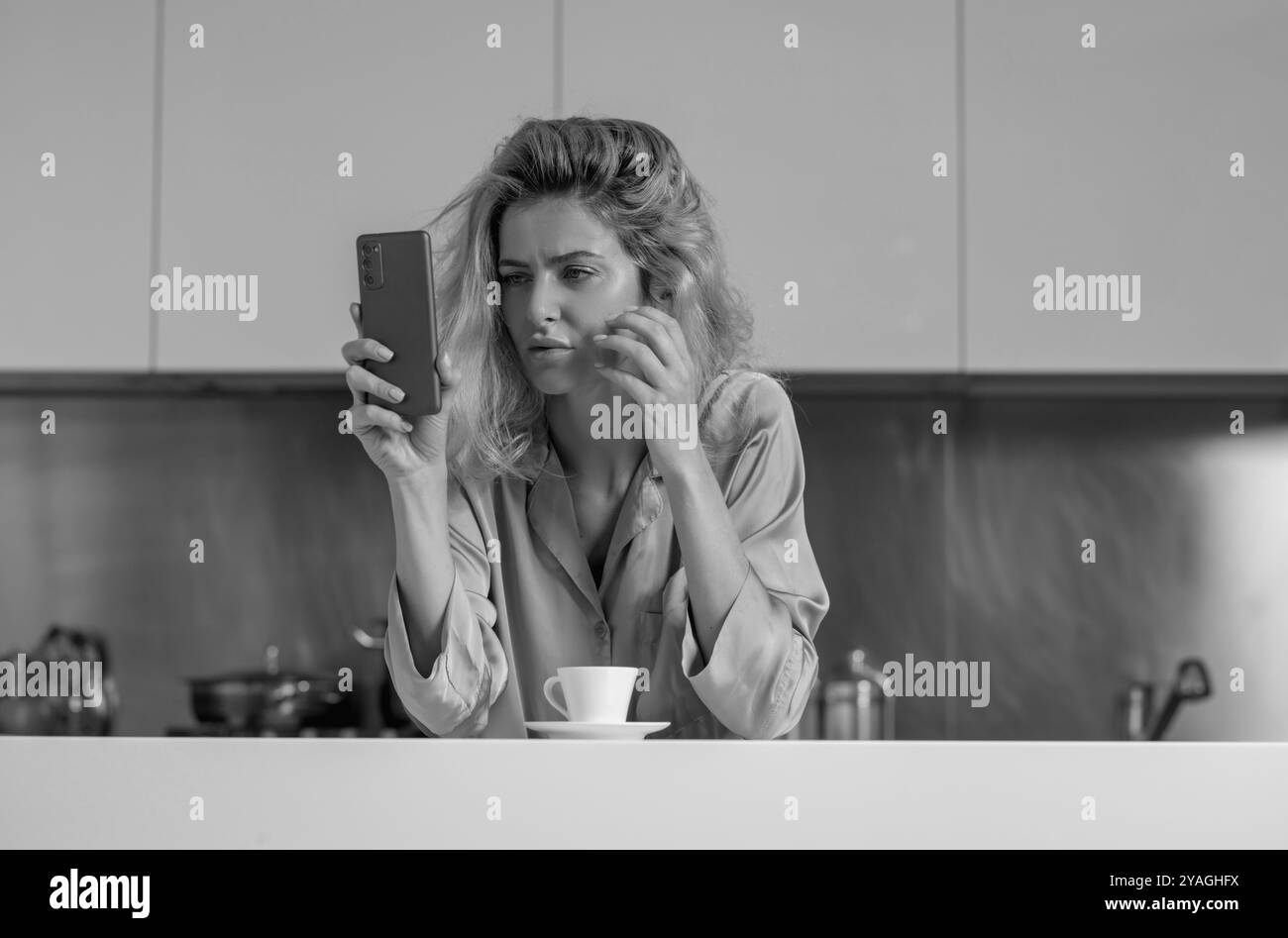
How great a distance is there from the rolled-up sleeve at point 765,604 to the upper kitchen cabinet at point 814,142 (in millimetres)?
838

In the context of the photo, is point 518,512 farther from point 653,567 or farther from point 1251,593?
point 1251,593

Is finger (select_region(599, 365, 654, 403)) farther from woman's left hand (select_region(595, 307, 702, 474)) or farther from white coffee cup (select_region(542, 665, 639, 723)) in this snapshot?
white coffee cup (select_region(542, 665, 639, 723))

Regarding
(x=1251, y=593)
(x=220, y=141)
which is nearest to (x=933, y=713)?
(x=1251, y=593)

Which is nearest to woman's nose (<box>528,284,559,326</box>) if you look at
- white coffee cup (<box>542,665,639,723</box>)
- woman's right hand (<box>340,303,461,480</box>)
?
woman's right hand (<box>340,303,461,480</box>)

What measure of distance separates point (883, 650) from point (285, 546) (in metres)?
1.12

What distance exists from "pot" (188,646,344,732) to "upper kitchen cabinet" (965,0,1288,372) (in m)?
1.26

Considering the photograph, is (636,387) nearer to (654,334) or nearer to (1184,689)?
(654,334)

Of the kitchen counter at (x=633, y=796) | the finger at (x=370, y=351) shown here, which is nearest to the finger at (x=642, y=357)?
the finger at (x=370, y=351)

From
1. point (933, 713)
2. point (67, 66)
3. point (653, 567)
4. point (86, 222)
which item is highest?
point (67, 66)

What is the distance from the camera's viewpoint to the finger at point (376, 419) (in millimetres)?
950

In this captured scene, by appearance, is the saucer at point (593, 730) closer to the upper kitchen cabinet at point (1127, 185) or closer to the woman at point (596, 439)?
the woman at point (596, 439)

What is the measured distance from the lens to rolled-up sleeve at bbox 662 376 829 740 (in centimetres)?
102

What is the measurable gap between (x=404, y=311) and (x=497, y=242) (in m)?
0.44

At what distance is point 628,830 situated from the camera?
660mm
